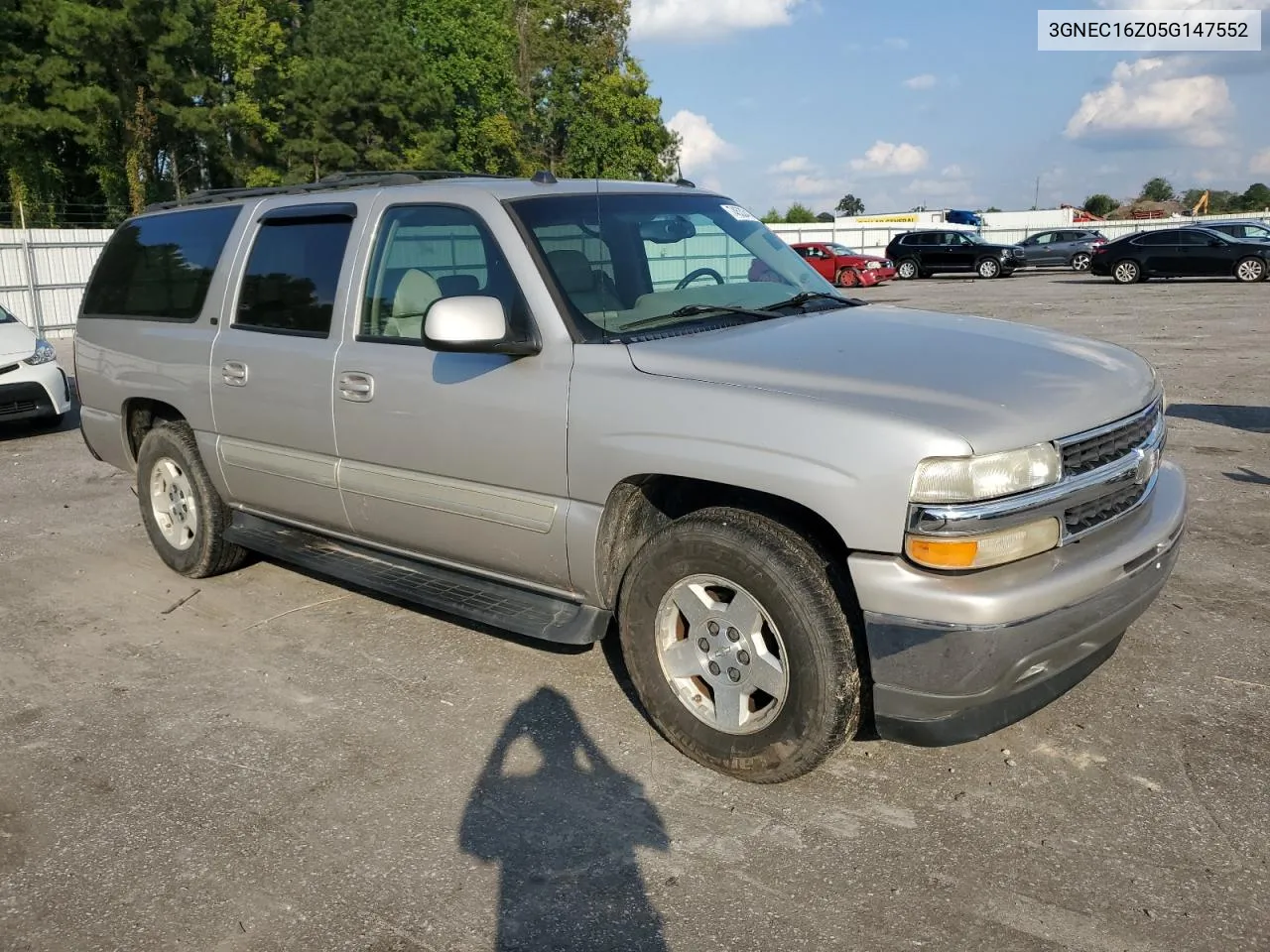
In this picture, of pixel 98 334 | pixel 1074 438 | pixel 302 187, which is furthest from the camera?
pixel 98 334

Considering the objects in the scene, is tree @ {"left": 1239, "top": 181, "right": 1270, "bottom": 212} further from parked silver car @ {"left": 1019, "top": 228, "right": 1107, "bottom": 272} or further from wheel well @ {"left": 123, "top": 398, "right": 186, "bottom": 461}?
wheel well @ {"left": 123, "top": 398, "right": 186, "bottom": 461}

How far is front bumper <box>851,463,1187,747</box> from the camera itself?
299 cm

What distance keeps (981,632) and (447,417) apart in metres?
2.14

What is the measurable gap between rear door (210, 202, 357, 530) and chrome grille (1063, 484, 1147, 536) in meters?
2.96

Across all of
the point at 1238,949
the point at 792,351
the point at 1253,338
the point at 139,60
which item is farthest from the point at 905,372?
the point at 139,60

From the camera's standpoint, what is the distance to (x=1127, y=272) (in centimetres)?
2959

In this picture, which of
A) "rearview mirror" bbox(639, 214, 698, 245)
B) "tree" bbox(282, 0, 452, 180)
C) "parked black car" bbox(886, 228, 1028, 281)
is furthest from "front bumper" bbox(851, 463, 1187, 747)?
"tree" bbox(282, 0, 452, 180)

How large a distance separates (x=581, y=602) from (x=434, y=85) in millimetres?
52521

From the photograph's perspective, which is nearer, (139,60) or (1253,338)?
(1253,338)

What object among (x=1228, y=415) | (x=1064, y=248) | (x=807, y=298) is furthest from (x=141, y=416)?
(x=1064, y=248)

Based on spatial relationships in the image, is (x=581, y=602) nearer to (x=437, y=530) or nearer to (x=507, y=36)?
(x=437, y=530)

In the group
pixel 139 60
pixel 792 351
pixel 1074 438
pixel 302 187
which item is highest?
pixel 139 60

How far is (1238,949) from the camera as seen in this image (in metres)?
2.66

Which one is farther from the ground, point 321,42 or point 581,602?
point 321,42
